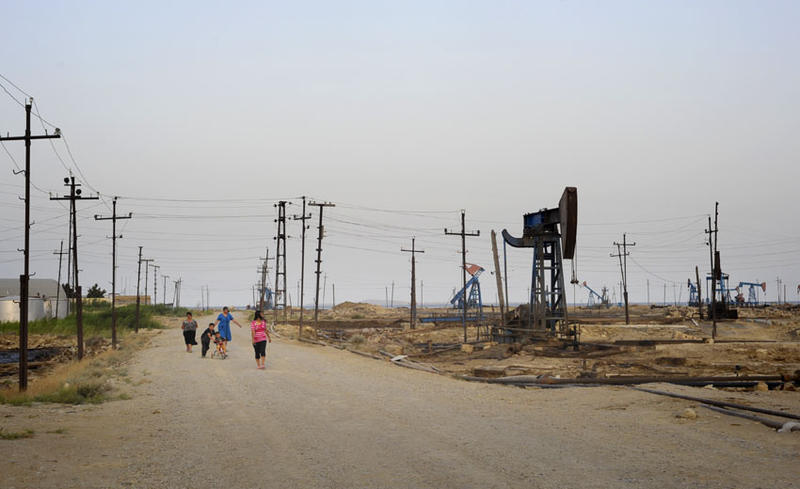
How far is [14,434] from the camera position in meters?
9.62

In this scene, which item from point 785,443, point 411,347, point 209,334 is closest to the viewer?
point 785,443

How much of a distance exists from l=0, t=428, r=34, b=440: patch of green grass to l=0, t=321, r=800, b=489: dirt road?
0.19m

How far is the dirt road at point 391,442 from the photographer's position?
7195 millimetres

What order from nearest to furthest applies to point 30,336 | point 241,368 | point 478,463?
point 478,463, point 241,368, point 30,336

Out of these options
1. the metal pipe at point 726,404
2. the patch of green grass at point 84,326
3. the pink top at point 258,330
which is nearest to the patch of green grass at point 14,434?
the pink top at point 258,330

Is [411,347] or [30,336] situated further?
[30,336]

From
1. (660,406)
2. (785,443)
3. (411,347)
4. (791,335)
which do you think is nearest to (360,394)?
(660,406)

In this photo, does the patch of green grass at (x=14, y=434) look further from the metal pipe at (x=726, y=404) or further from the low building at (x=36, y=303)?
the low building at (x=36, y=303)

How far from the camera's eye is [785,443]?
8633 millimetres

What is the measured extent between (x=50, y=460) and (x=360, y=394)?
739cm

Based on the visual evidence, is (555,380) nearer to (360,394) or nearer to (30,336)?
(360,394)

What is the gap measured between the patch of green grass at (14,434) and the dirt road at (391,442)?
0.61ft

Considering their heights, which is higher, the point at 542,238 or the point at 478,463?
the point at 542,238

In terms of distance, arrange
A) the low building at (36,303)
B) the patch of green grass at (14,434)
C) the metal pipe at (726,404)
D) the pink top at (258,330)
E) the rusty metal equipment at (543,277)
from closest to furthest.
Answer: the patch of green grass at (14,434), the metal pipe at (726,404), the pink top at (258,330), the rusty metal equipment at (543,277), the low building at (36,303)
